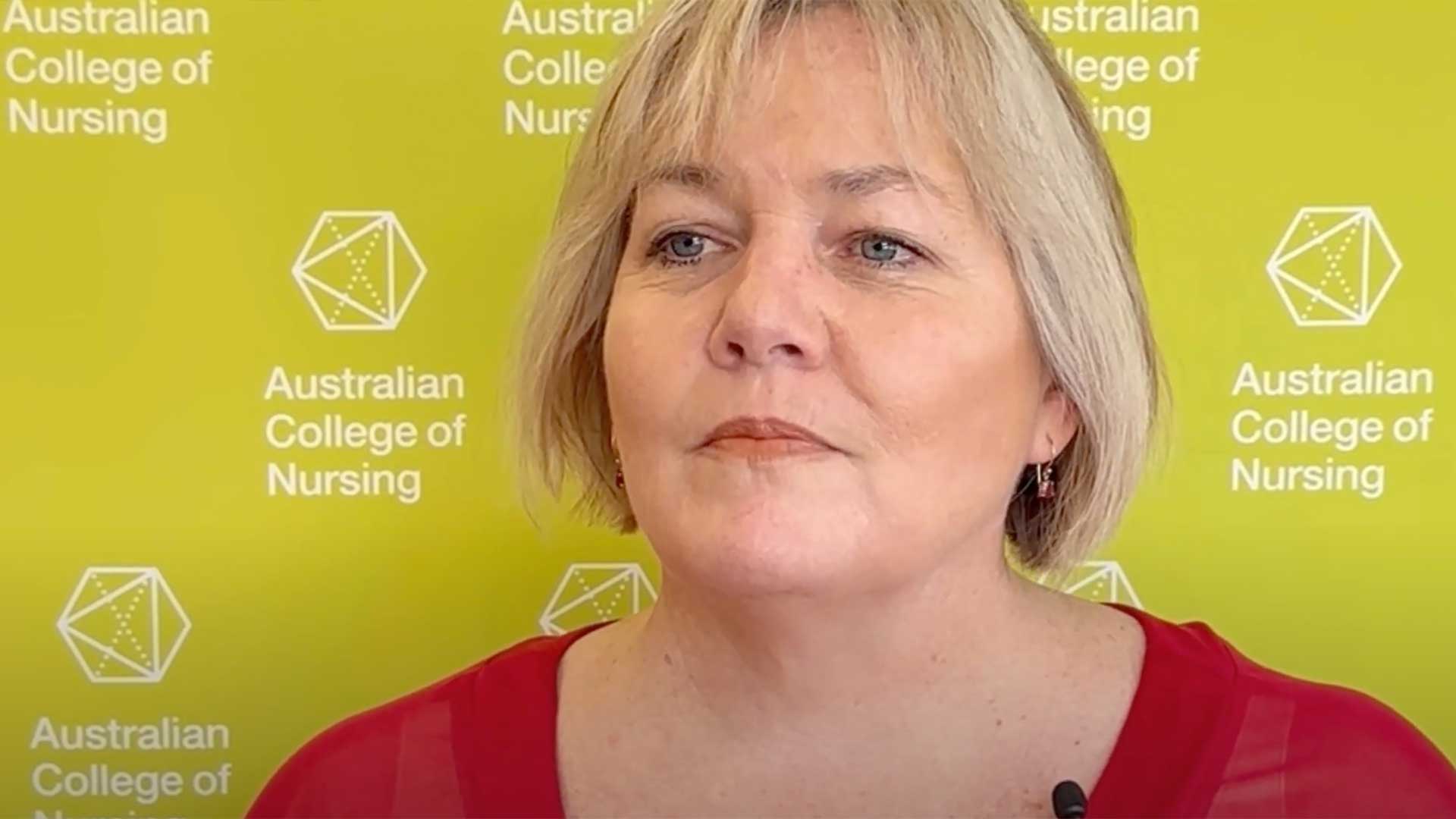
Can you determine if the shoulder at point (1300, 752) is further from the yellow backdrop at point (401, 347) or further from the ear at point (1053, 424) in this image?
the yellow backdrop at point (401, 347)

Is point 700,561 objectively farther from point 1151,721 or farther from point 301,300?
point 301,300

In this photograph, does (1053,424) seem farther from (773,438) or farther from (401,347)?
(401,347)

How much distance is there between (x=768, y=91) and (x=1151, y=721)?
530mm

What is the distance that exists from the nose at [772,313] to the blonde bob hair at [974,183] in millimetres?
98

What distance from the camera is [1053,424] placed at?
1073 mm

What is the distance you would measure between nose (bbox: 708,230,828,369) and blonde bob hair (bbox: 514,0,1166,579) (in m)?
0.10

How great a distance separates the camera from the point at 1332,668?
55.5 inches

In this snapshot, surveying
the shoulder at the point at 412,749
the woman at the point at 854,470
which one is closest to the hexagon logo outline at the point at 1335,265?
the woman at the point at 854,470

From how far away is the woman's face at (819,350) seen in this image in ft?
2.94

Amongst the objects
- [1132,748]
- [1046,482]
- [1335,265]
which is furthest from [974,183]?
[1335,265]

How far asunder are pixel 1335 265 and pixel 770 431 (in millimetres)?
737

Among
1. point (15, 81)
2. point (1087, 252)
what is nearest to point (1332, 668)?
point (1087, 252)

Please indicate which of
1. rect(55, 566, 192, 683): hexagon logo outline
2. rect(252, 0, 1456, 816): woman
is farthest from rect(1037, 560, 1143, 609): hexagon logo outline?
rect(55, 566, 192, 683): hexagon logo outline

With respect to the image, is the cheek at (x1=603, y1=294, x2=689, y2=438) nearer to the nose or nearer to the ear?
the nose
